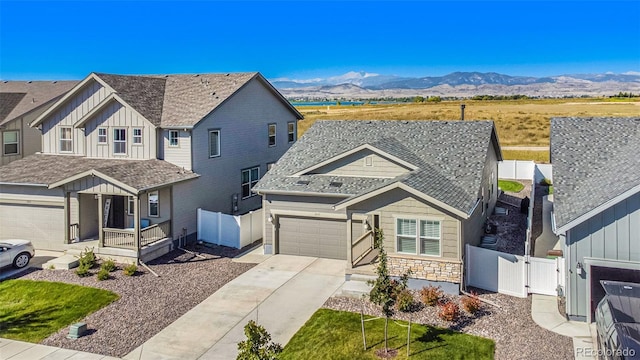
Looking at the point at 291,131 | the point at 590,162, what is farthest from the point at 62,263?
the point at 590,162

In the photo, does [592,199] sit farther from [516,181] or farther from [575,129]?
[516,181]

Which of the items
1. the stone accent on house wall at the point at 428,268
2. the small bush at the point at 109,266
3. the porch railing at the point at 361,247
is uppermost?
the porch railing at the point at 361,247

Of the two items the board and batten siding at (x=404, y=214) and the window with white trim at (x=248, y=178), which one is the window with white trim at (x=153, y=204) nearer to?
the window with white trim at (x=248, y=178)

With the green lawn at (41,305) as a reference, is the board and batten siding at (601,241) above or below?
above

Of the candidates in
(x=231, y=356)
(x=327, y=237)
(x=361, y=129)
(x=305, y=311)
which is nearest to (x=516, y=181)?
(x=361, y=129)

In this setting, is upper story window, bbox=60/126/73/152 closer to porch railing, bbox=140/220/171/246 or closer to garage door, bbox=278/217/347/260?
porch railing, bbox=140/220/171/246

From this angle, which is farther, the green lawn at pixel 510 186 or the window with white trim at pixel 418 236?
the green lawn at pixel 510 186

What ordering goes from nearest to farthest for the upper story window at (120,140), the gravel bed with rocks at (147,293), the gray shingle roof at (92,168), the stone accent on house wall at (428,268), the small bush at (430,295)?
1. the gravel bed with rocks at (147,293)
2. the small bush at (430,295)
3. the stone accent on house wall at (428,268)
4. the gray shingle roof at (92,168)
5. the upper story window at (120,140)

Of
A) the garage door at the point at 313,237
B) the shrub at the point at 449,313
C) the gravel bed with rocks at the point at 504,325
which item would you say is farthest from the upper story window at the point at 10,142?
the shrub at the point at 449,313
